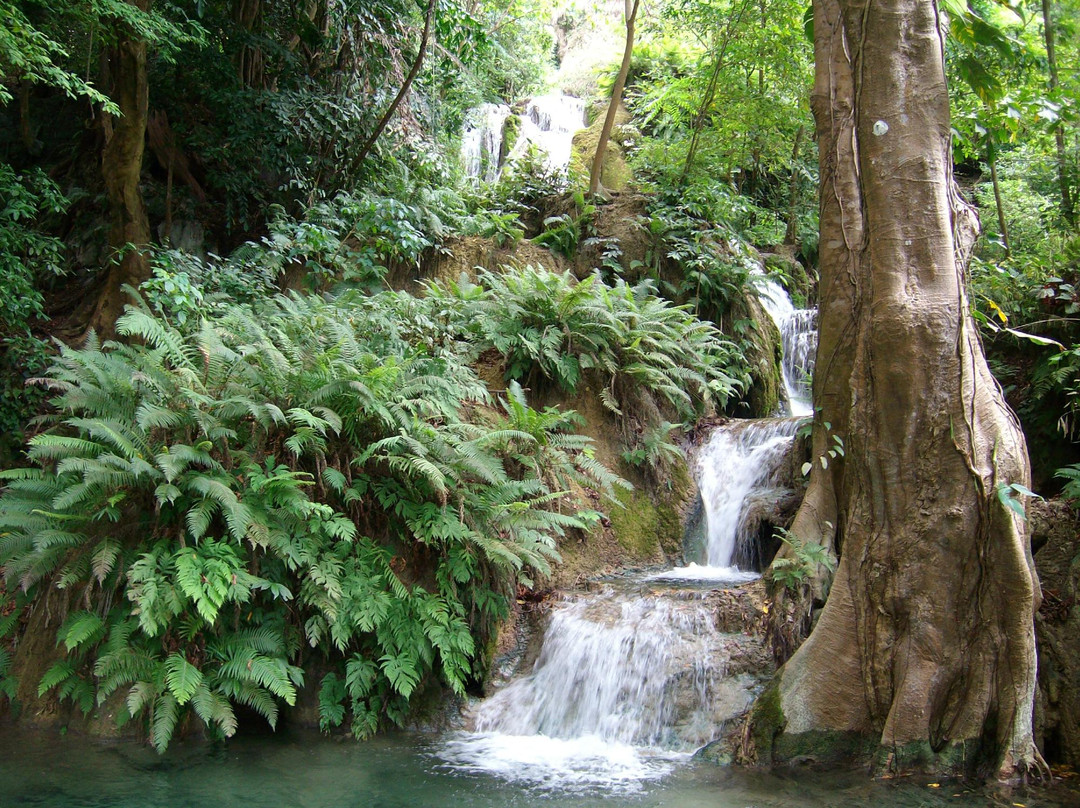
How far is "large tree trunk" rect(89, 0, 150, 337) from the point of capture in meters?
8.29

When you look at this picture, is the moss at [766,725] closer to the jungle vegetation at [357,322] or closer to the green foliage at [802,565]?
the jungle vegetation at [357,322]

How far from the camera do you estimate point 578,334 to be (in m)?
8.29

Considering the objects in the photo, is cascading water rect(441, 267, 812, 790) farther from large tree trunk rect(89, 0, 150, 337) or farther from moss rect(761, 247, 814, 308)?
moss rect(761, 247, 814, 308)

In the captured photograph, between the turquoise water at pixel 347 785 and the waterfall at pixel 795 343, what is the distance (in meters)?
6.46

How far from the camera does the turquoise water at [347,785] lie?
4.36 m

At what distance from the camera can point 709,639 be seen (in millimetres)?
5742

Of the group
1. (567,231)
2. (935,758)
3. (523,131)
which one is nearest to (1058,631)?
(935,758)

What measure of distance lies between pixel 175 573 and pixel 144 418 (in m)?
1.14

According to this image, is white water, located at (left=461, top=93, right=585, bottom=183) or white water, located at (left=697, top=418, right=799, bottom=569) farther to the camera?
white water, located at (left=461, top=93, right=585, bottom=183)

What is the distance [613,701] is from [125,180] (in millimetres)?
7843

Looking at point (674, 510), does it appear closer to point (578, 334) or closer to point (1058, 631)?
point (578, 334)

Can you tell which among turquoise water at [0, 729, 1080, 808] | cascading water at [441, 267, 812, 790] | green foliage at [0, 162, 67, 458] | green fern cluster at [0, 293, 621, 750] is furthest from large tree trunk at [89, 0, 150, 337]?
cascading water at [441, 267, 812, 790]

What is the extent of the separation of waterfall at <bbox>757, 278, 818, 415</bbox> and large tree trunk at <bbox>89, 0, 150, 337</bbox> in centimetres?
810

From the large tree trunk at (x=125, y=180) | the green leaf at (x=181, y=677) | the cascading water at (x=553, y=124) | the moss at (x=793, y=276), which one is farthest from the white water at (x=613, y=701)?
the cascading water at (x=553, y=124)
